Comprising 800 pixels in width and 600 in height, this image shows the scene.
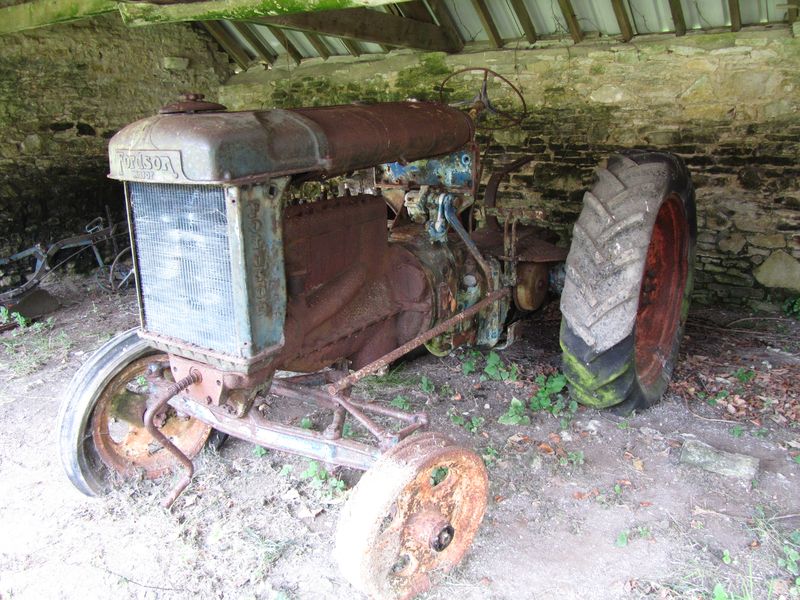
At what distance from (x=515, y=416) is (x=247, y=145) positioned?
1.97m

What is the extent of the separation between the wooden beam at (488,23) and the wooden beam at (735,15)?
184 cm

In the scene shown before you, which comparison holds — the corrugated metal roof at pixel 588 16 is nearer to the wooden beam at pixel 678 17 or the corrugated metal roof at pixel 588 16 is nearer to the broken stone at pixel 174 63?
the wooden beam at pixel 678 17

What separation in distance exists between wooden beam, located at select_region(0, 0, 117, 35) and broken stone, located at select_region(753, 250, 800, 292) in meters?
4.75

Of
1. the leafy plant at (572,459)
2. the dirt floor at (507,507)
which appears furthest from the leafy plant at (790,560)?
the leafy plant at (572,459)

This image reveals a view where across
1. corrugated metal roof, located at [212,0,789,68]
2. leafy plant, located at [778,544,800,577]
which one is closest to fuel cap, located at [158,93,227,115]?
leafy plant, located at [778,544,800,577]

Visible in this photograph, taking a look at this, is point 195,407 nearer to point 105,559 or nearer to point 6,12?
point 105,559

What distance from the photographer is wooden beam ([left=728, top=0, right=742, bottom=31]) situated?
4074 millimetres

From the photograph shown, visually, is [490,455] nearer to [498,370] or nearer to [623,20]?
[498,370]

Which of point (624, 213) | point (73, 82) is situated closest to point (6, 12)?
point (73, 82)

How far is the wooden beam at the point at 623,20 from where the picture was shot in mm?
4444

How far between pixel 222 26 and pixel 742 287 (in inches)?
241

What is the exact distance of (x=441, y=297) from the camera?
9.66 feet

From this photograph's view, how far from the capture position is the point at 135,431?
2.72m

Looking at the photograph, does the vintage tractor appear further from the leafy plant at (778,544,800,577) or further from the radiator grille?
the leafy plant at (778,544,800,577)
